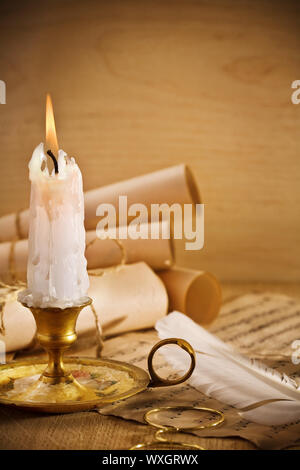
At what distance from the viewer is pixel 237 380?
0.65 m

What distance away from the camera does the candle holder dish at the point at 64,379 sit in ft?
1.79

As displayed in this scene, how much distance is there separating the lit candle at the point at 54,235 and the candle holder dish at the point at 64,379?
0.04ft

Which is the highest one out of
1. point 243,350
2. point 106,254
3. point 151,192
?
point 151,192

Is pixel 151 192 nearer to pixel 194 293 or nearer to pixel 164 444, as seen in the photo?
pixel 194 293

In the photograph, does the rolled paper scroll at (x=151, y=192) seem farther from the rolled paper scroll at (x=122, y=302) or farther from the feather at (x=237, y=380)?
the feather at (x=237, y=380)

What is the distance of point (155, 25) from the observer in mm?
1450

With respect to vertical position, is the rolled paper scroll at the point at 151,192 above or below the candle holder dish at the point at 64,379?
above

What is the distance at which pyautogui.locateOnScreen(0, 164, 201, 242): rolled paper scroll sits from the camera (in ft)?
3.43

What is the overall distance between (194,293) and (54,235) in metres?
0.52

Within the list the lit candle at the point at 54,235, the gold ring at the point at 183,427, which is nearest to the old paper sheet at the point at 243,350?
the gold ring at the point at 183,427

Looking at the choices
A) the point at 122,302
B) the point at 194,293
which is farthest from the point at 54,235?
the point at 194,293

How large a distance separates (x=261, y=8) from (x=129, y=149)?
0.46 meters

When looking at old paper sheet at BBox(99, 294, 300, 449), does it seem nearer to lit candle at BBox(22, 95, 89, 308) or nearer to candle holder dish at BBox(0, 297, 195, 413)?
candle holder dish at BBox(0, 297, 195, 413)
